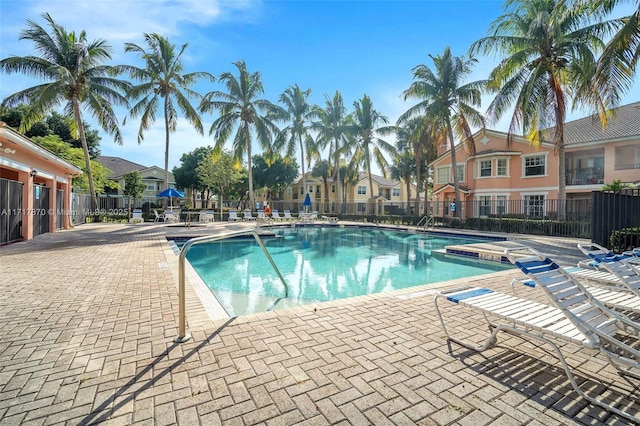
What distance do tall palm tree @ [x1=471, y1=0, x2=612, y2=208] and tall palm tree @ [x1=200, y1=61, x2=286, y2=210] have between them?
53.8 ft

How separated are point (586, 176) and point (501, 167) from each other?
502 cm

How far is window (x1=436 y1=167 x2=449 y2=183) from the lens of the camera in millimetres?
28172

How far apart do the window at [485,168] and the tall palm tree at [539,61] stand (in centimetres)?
713

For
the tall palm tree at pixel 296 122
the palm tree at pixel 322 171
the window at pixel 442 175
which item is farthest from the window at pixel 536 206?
the palm tree at pixel 322 171

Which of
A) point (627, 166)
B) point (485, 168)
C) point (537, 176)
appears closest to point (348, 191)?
point (485, 168)

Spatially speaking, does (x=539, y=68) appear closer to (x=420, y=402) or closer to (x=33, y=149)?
(x=420, y=402)

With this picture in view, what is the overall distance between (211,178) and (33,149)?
966 inches

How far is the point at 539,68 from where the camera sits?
49.8 ft

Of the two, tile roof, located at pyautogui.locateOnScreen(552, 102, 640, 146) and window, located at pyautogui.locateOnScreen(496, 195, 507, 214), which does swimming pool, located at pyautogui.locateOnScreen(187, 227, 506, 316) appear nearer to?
window, located at pyautogui.locateOnScreen(496, 195, 507, 214)

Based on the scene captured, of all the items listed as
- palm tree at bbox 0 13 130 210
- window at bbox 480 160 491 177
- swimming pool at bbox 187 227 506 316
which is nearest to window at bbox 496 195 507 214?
window at bbox 480 160 491 177

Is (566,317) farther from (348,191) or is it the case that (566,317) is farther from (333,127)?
(348,191)

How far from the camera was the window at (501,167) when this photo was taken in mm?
23391

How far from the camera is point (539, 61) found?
51.1 feet

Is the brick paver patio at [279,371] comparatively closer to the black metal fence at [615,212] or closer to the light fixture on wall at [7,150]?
the light fixture on wall at [7,150]
